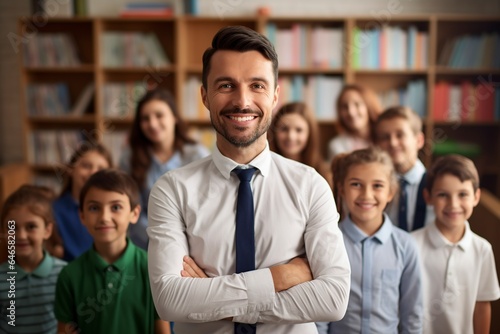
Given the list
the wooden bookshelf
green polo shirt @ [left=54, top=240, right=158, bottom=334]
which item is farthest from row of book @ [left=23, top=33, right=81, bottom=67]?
green polo shirt @ [left=54, top=240, right=158, bottom=334]

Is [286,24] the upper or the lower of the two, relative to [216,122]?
upper

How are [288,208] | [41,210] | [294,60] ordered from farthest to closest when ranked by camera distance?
[294,60] < [41,210] < [288,208]

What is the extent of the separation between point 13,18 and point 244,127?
4360 mm

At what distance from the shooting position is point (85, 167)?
276 centimetres

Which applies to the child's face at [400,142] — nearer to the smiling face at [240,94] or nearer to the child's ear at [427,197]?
the child's ear at [427,197]

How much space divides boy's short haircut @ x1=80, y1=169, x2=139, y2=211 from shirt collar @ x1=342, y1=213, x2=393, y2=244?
2.60 feet

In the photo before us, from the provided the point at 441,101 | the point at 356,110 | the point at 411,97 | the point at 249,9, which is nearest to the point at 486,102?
the point at 441,101

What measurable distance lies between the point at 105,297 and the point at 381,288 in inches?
37.1

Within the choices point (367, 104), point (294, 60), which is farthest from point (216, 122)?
point (294, 60)

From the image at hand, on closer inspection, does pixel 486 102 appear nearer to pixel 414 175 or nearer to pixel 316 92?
pixel 316 92

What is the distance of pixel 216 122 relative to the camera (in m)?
1.49

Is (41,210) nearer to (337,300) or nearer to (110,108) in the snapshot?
(337,300)

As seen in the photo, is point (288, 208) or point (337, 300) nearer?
point (337, 300)

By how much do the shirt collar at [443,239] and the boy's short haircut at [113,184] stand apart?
1.10m
